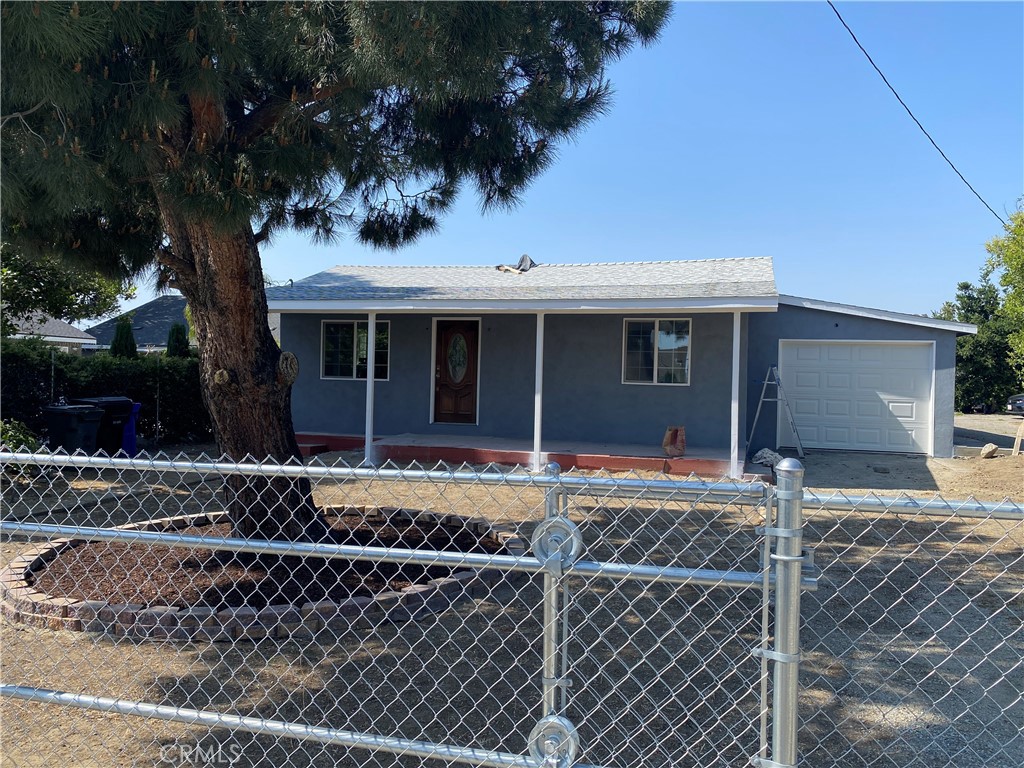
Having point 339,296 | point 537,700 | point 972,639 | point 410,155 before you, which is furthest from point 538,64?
Result: point 339,296

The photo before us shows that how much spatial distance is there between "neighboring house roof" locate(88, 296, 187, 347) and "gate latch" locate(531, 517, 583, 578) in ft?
116

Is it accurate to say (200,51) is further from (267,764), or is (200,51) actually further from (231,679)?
(267,764)

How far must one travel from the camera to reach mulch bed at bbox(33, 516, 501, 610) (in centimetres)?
512

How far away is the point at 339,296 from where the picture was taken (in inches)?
511

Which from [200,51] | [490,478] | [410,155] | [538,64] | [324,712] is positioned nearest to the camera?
[490,478]

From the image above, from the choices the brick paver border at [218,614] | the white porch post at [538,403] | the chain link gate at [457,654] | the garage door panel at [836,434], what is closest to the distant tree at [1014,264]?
the garage door panel at [836,434]

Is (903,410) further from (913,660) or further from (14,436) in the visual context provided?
(14,436)

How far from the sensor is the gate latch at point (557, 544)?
216 cm

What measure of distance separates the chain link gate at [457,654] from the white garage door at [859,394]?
909 centimetres

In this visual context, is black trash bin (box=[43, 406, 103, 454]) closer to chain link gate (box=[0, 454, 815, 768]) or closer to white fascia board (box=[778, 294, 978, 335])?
chain link gate (box=[0, 454, 815, 768])

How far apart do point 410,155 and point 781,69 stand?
6200 millimetres

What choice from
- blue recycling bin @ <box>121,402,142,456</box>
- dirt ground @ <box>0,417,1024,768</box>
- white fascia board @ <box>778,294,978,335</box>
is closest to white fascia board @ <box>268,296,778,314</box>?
blue recycling bin @ <box>121,402,142,456</box>

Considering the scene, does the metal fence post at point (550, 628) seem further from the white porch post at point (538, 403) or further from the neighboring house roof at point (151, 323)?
the neighboring house roof at point (151, 323)

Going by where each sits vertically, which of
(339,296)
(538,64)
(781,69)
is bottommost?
(339,296)
